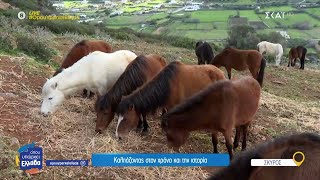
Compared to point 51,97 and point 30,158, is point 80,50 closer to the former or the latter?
point 51,97

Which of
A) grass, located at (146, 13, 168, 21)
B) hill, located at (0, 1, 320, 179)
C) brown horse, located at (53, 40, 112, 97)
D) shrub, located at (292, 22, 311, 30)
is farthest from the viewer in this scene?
grass, located at (146, 13, 168, 21)

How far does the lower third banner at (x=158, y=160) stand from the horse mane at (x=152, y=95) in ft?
3.93

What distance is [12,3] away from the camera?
24500 millimetres

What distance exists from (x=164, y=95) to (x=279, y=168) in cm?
297

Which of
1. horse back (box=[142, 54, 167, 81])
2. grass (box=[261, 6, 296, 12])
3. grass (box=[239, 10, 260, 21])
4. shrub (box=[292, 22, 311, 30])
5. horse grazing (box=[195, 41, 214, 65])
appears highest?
horse back (box=[142, 54, 167, 81])

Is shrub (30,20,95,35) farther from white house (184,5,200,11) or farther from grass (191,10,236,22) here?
white house (184,5,200,11)

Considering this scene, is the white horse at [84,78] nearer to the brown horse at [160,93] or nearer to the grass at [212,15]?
the brown horse at [160,93]

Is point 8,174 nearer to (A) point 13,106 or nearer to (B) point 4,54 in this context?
(A) point 13,106

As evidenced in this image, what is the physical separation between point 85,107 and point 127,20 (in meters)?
25.8

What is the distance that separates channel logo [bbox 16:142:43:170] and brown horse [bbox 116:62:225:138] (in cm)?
165

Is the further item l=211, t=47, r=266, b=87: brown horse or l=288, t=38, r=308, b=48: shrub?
l=288, t=38, r=308, b=48: shrub

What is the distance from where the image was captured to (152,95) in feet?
18.1

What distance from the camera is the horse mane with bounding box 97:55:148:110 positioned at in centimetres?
575

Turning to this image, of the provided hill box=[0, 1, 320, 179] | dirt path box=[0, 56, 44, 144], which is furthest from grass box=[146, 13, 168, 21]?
dirt path box=[0, 56, 44, 144]
